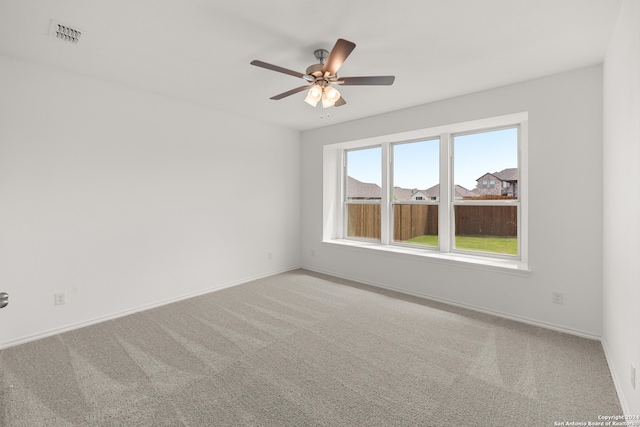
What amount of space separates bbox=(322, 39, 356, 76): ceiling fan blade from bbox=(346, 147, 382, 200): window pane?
289 centimetres

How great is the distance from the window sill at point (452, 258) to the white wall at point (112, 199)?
1721 millimetres

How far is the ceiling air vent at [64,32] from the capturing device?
7.09ft

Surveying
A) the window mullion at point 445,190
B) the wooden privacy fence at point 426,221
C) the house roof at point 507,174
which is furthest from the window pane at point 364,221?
the house roof at point 507,174

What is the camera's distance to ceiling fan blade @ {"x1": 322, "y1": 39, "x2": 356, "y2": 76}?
1872mm

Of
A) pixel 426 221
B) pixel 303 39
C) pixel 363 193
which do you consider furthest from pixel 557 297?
pixel 303 39

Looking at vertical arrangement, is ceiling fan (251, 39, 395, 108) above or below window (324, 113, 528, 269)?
above

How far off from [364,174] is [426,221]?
4.56 ft

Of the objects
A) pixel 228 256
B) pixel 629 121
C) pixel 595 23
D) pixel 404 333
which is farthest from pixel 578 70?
pixel 228 256

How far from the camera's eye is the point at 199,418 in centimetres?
176

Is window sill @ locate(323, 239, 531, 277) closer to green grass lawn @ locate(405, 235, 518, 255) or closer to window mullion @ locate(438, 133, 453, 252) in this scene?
green grass lawn @ locate(405, 235, 518, 255)

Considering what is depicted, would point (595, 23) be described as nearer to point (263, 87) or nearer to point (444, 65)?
point (444, 65)

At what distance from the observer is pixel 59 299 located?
289 centimetres

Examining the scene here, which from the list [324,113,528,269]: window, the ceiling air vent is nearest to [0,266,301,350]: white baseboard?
[324,113,528,269]: window

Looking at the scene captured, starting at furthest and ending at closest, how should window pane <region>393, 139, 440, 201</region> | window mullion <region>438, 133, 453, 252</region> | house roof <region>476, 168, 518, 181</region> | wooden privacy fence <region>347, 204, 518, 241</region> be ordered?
window pane <region>393, 139, 440, 201</region> < window mullion <region>438, 133, 453, 252</region> < wooden privacy fence <region>347, 204, 518, 241</region> < house roof <region>476, 168, 518, 181</region>
